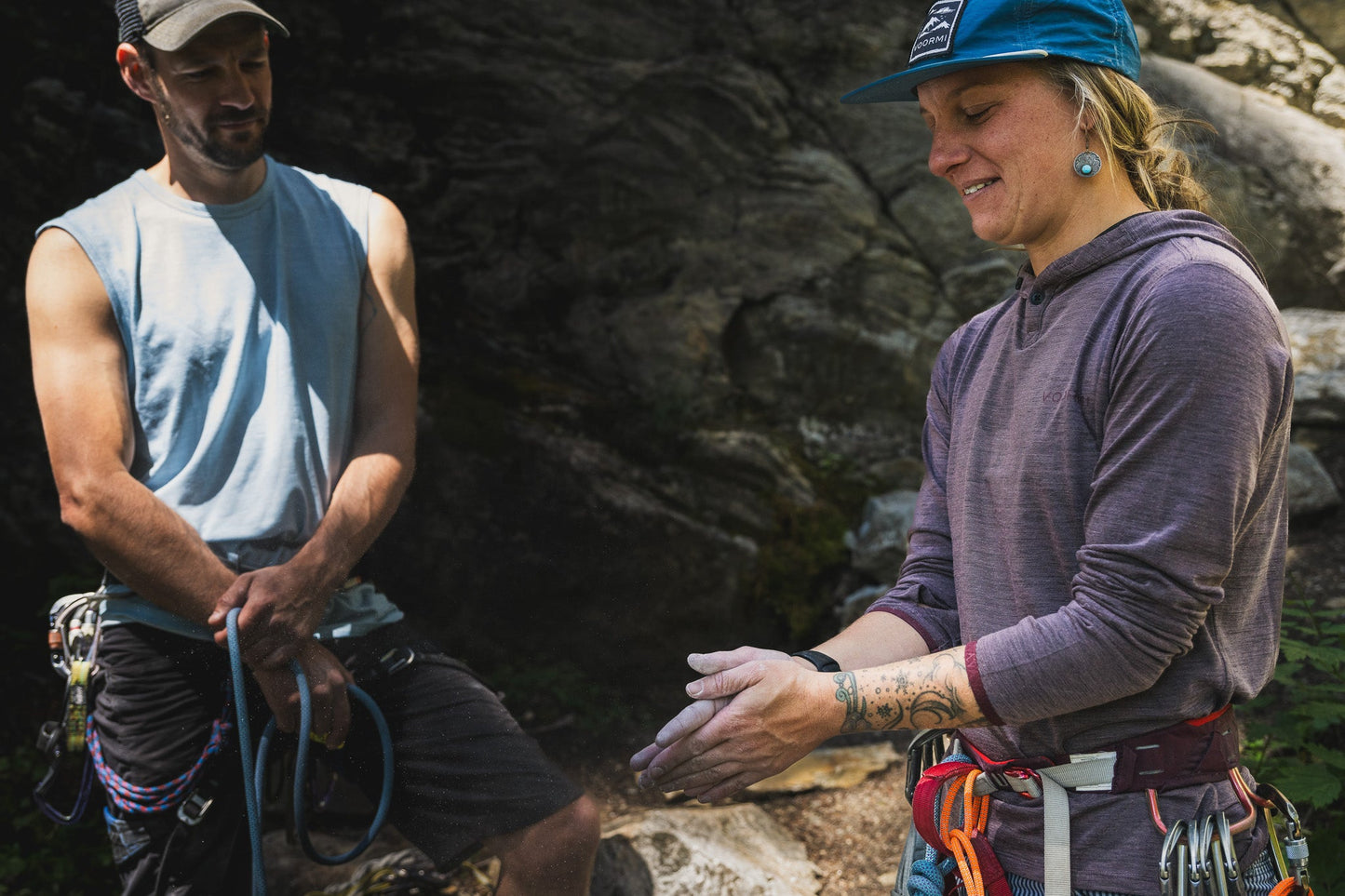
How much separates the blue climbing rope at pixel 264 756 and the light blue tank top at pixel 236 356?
25 centimetres

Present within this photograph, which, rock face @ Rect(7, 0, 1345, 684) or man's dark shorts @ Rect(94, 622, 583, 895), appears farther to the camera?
rock face @ Rect(7, 0, 1345, 684)

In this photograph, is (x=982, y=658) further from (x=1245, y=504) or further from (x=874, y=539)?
(x=874, y=539)

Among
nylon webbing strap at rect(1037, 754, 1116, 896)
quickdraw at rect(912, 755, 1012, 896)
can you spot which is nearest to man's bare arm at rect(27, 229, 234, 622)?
quickdraw at rect(912, 755, 1012, 896)

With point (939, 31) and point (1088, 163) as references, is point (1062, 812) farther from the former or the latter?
point (939, 31)

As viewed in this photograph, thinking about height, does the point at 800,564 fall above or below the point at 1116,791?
below

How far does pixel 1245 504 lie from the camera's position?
131cm

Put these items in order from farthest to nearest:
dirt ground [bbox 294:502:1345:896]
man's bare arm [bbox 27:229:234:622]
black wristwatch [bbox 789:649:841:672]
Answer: dirt ground [bbox 294:502:1345:896]
man's bare arm [bbox 27:229:234:622]
black wristwatch [bbox 789:649:841:672]

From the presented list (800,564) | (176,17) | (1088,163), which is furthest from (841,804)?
(176,17)

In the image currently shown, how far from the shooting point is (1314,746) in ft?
8.65

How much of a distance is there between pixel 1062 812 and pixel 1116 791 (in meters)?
0.08

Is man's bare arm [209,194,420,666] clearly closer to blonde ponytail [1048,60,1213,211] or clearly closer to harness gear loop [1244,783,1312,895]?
blonde ponytail [1048,60,1213,211]

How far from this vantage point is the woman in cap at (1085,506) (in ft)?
4.26

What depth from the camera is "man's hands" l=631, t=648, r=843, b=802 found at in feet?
5.15

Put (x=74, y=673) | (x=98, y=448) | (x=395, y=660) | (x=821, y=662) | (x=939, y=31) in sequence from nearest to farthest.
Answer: (x=939, y=31), (x=821, y=662), (x=98, y=448), (x=74, y=673), (x=395, y=660)
